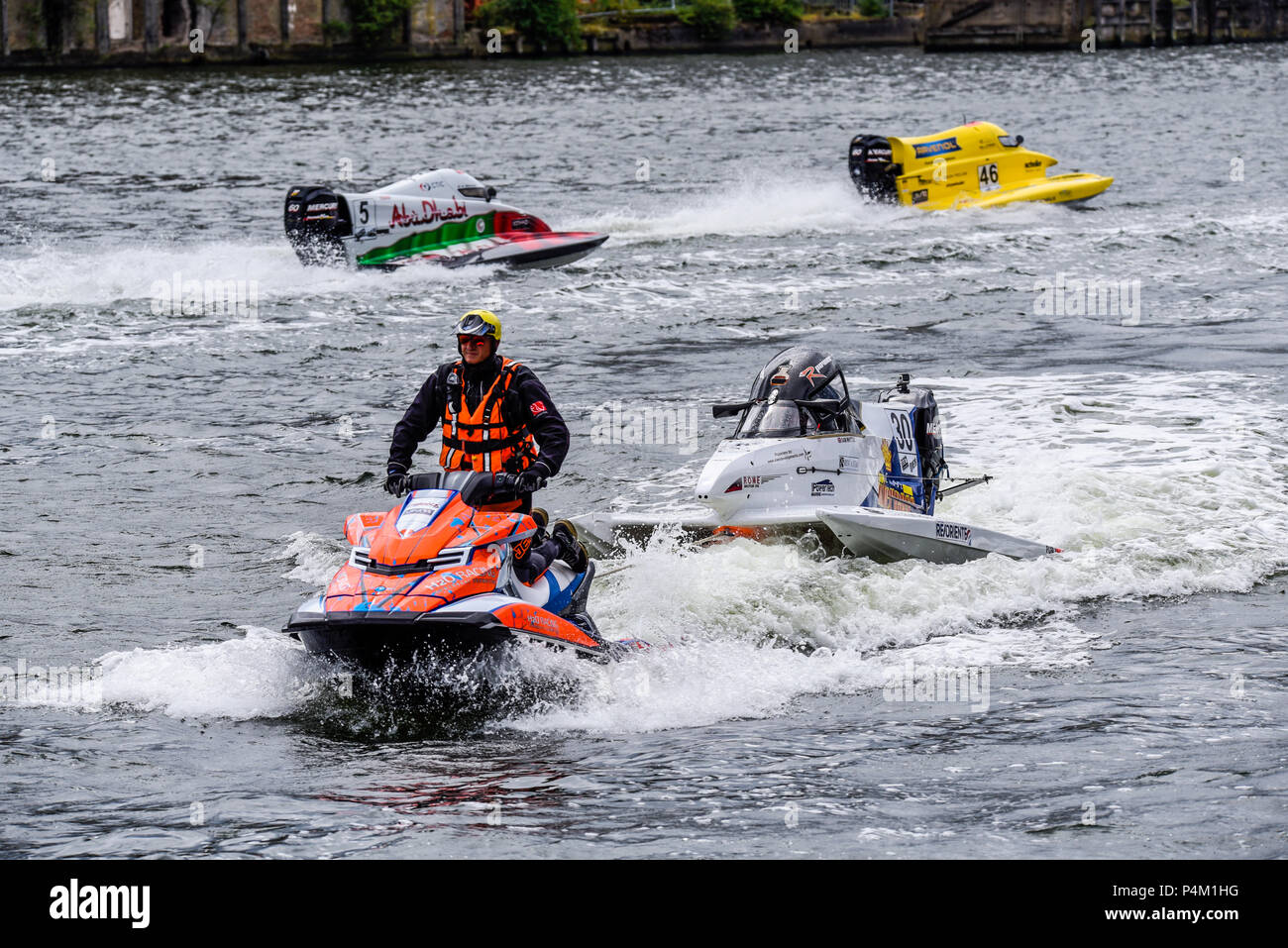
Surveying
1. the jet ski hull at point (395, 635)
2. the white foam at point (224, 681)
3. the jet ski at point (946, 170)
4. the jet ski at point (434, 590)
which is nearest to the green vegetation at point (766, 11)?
the jet ski at point (946, 170)

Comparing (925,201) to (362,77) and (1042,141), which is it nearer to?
(1042,141)

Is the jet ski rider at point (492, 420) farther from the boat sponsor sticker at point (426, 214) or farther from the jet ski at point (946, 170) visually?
the jet ski at point (946, 170)

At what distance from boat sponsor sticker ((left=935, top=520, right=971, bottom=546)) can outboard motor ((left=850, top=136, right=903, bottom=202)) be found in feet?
63.7

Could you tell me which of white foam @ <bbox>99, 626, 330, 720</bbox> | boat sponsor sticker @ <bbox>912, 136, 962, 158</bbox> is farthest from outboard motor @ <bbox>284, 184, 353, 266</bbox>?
white foam @ <bbox>99, 626, 330, 720</bbox>

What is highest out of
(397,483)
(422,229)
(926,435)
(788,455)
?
(422,229)

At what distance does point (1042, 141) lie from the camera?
47094 mm

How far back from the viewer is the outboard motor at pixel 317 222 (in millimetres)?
23359

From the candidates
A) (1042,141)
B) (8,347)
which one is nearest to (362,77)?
(1042,141)
